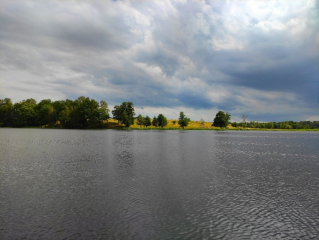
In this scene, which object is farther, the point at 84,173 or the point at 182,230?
the point at 84,173

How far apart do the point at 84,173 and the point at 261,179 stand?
21967mm

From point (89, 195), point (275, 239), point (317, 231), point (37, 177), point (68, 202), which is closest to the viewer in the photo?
point (275, 239)

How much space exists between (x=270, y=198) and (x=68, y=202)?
17.3 m

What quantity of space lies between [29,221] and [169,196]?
10.6m

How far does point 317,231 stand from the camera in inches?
527

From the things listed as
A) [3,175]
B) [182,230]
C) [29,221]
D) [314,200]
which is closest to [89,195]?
[29,221]

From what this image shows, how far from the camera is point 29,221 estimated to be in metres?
13.8

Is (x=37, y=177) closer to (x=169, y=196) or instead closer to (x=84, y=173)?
(x=84, y=173)

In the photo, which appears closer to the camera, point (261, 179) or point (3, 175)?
point (3, 175)

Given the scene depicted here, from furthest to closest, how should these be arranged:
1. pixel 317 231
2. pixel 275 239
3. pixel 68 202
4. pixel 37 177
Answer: pixel 37 177, pixel 68 202, pixel 317 231, pixel 275 239

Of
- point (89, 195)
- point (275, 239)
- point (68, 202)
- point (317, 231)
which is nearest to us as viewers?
point (275, 239)

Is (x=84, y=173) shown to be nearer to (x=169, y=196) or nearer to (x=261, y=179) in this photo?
(x=169, y=196)

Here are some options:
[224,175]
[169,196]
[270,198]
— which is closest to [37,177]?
[169,196]

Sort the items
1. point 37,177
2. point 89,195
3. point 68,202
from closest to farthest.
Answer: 1. point 68,202
2. point 89,195
3. point 37,177
